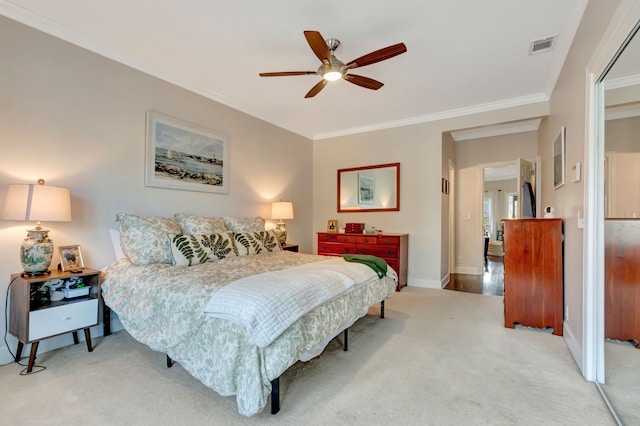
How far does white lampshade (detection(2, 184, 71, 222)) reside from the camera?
6.95ft

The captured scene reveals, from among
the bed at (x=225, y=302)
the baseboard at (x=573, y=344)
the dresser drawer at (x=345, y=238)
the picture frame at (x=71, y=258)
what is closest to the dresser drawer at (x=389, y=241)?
the dresser drawer at (x=345, y=238)

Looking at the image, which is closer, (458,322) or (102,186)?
(102,186)

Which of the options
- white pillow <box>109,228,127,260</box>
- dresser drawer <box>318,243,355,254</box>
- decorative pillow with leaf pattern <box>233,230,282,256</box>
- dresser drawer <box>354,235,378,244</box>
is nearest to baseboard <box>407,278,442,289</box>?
dresser drawer <box>354,235,378,244</box>

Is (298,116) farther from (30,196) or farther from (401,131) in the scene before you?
(30,196)

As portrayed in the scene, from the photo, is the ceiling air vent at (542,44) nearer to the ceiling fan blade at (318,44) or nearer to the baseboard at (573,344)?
the ceiling fan blade at (318,44)

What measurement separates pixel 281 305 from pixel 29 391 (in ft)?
5.64

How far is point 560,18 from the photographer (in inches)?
94.5

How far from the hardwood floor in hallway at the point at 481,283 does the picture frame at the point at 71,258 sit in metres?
4.55

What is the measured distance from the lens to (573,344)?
236cm

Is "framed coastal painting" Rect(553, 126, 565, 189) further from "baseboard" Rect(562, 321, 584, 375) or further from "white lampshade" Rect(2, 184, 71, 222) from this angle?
"white lampshade" Rect(2, 184, 71, 222)

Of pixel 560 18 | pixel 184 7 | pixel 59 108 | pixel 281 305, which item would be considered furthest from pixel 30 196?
pixel 560 18

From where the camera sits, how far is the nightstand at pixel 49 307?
209cm

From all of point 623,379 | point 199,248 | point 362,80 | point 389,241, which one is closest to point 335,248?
point 389,241

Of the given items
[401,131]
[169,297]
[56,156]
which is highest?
[401,131]
